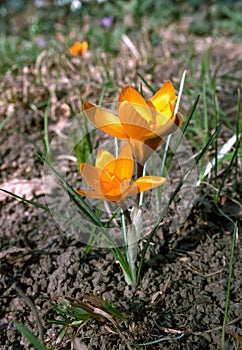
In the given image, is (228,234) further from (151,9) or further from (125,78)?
(151,9)

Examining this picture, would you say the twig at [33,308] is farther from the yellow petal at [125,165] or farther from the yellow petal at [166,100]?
the yellow petal at [166,100]

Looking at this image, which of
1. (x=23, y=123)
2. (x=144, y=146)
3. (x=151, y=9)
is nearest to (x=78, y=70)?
(x=23, y=123)

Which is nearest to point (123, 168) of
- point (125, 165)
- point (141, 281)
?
point (125, 165)

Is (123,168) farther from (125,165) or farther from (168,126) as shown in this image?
A: (168,126)

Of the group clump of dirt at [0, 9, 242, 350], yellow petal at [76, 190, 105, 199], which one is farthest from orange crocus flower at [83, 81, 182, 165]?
clump of dirt at [0, 9, 242, 350]

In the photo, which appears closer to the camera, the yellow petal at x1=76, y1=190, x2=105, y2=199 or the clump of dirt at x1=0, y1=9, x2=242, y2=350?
the yellow petal at x1=76, y1=190, x2=105, y2=199

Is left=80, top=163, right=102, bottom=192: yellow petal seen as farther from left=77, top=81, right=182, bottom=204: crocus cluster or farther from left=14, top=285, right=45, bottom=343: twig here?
left=14, top=285, right=45, bottom=343: twig

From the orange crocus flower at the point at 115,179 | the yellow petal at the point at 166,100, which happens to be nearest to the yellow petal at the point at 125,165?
the orange crocus flower at the point at 115,179
